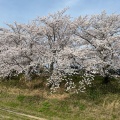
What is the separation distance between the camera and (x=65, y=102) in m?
28.1

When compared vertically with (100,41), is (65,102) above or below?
below

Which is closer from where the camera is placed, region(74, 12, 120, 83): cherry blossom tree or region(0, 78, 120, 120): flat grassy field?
region(0, 78, 120, 120): flat grassy field

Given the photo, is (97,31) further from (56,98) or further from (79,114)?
(79,114)

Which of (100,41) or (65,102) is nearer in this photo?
(65,102)

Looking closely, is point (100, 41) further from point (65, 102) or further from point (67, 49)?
point (65, 102)

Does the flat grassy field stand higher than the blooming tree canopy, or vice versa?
the blooming tree canopy

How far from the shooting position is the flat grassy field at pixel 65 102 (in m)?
25.4

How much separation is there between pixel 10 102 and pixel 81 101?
724 centimetres

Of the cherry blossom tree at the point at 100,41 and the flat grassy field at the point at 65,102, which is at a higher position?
the cherry blossom tree at the point at 100,41

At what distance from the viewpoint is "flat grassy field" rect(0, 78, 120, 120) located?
83.2 feet

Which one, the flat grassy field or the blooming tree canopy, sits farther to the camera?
the blooming tree canopy

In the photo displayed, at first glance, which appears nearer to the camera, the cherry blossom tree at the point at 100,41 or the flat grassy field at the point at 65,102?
the flat grassy field at the point at 65,102

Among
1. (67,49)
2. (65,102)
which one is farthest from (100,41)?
(65,102)

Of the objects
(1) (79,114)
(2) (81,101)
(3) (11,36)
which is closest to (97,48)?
(2) (81,101)
